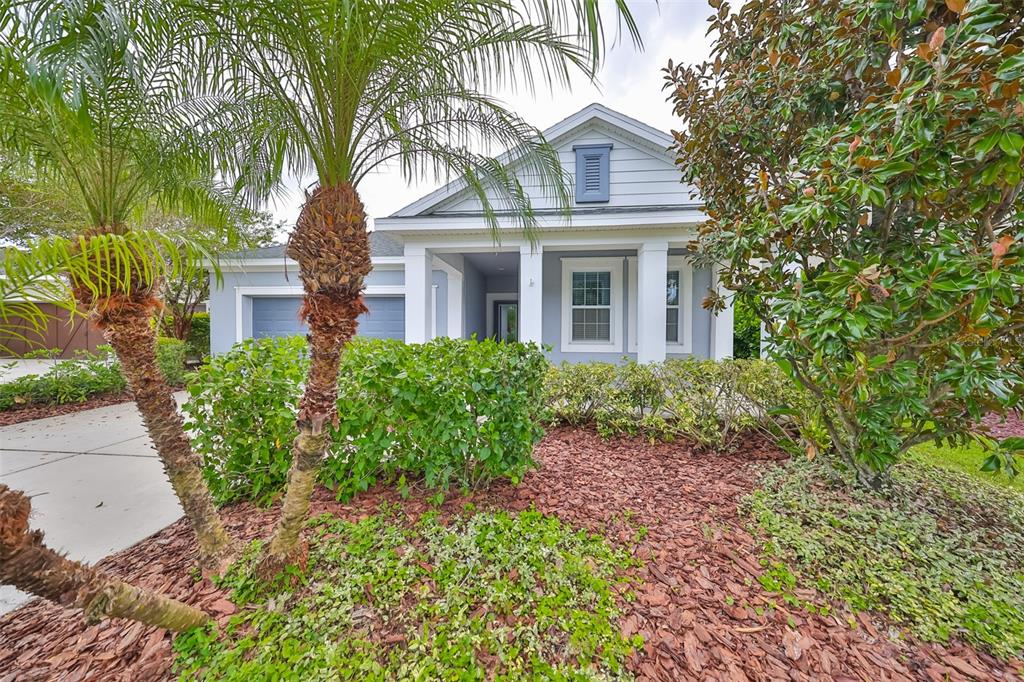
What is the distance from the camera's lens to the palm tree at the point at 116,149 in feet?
5.11

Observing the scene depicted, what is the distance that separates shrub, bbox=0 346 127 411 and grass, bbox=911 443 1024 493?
1074 cm

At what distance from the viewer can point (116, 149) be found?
2164 millimetres

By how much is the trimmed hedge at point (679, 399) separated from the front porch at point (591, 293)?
6.90 feet

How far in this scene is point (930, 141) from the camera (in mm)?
2014

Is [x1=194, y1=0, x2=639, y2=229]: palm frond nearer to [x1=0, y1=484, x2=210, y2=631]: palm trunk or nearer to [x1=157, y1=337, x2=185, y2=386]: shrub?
[x1=0, y1=484, x2=210, y2=631]: palm trunk

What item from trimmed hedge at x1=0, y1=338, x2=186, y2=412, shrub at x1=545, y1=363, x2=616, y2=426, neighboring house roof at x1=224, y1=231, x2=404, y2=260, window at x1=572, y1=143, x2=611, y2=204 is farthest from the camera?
neighboring house roof at x1=224, y1=231, x2=404, y2=260

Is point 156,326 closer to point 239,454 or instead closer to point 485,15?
point 239,454

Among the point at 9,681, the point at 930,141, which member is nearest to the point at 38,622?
the point at 9,681

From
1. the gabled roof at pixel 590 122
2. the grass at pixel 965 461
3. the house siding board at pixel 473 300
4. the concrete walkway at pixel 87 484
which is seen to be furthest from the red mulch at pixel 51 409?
the grass at pixel 965 461

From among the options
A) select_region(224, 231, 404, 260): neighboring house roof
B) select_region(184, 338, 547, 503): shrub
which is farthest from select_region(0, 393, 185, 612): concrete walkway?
select_region(224, 231, 404, 260): neighboring house roof

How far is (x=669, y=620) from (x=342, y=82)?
10.2 feet

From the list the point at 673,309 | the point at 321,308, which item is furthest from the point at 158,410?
the point at 673,309

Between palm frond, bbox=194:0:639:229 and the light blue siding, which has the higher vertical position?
palm frond, bbox=194:0:639:229

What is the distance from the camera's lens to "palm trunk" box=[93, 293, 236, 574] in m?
1.97
